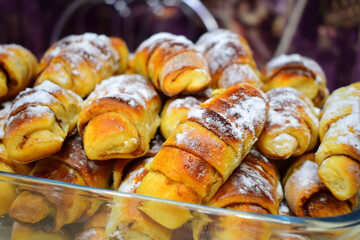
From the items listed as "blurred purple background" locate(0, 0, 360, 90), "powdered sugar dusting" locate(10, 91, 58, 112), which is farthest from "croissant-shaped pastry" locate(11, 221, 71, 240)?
"blurred purple background" locate(0, 0, 360, 90)

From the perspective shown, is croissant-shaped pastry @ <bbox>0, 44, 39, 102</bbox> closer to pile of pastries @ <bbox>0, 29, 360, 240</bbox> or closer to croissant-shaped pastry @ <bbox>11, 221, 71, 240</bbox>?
pile of pastries @ <bbox>0, 29, 360, 240</bbox>

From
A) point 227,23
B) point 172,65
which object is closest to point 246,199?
point 172,65

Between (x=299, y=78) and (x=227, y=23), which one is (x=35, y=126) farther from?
(x=227, y=23)

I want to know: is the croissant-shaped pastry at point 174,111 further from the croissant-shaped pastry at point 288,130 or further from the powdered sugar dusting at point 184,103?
the croissant-shaped pastry at point 288,130

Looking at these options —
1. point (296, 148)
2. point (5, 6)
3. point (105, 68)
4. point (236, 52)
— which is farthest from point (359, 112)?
point (5, 6)

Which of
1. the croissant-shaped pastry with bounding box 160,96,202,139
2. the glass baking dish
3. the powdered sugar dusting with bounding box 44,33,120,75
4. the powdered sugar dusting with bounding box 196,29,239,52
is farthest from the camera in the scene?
the powdered sugar dusting with bounding box 196,29,239,52

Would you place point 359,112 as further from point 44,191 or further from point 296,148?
point 44,191
